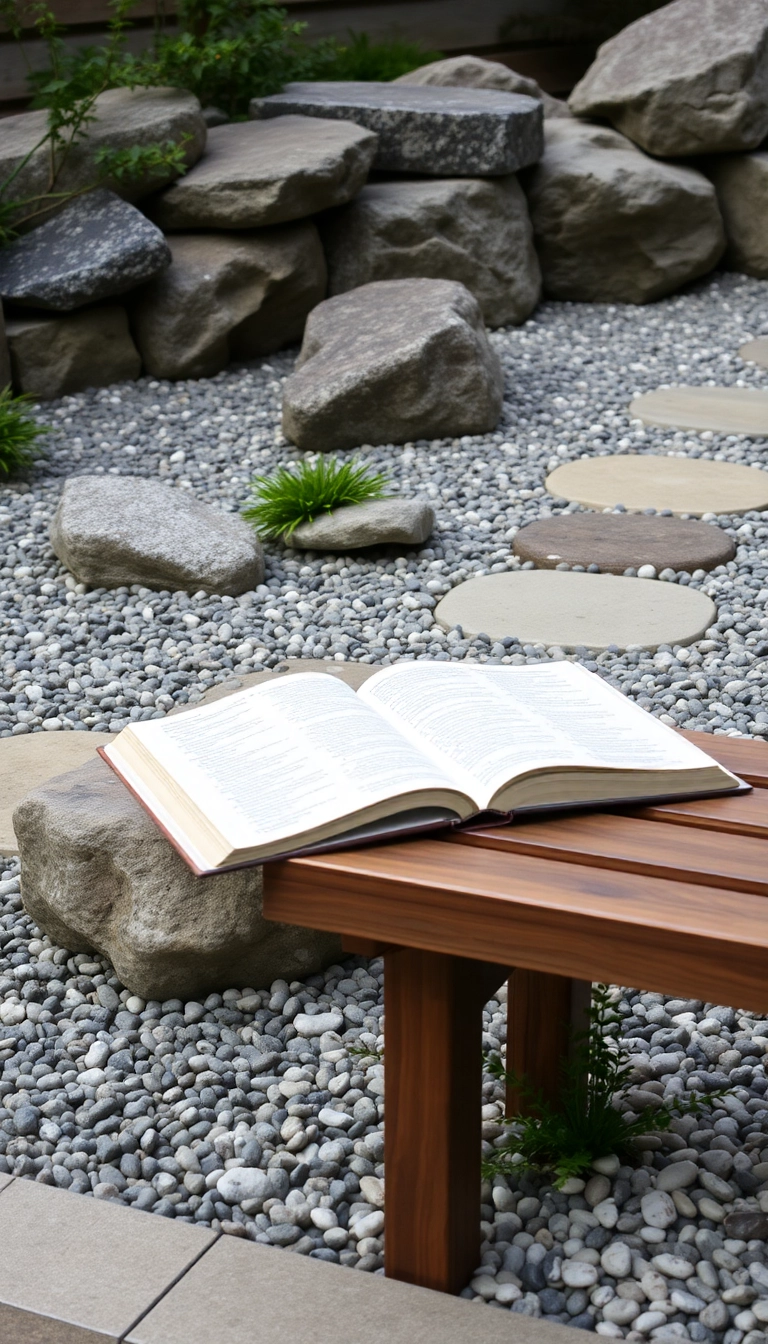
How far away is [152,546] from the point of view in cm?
334

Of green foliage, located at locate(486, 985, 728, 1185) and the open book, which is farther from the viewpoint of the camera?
green foliage, located at locate(486, 985, 728, 1185)

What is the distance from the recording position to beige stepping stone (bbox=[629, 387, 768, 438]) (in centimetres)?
448

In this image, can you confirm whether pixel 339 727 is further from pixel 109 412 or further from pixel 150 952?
pixel 109 412

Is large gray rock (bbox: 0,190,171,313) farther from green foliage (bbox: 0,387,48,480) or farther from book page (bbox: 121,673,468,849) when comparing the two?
book page (bbox: 121,673,468,849)

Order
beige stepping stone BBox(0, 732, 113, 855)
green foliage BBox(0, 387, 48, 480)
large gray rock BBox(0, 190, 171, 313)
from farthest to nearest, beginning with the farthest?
large gray rock BBox(0, 190, 171, 313) → green foliage BBox(0, 387, 48, 480) → beige stepping stone BBox(0, 732, 113, 855)

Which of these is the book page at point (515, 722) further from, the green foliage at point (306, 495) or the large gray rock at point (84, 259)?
the large gray rock at point (84, 259)

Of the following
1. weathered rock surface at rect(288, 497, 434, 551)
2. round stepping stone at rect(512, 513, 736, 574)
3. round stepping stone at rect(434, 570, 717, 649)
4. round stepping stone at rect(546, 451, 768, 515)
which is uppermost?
weathered rock surface at rect(288, 497, 434, 551)

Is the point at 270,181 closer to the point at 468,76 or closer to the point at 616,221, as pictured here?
the point at 616,221

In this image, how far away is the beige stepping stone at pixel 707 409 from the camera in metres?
4.48

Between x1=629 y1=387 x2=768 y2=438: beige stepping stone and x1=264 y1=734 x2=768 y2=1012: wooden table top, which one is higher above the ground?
x1=264 y1=734 x2=768 y2=1012: wooden table top

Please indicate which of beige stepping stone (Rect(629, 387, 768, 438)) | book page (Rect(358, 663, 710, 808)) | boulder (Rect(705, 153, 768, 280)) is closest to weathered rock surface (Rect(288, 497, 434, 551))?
beige stepping stone (Rect(629, 387, 768, 438))

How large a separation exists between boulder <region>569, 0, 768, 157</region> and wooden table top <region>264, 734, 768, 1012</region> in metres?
5.48

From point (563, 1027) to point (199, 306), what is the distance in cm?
401

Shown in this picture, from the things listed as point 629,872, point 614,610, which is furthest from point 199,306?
point 629,872
